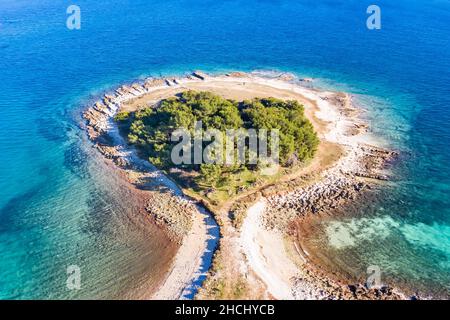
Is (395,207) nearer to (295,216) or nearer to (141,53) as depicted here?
(295,216)

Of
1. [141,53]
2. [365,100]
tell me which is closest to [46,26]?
[141,53]

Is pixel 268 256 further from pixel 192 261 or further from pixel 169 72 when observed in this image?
pixel 169 72

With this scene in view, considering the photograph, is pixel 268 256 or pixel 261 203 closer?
pixel 268 256

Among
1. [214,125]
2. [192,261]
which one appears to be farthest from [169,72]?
[192,261]

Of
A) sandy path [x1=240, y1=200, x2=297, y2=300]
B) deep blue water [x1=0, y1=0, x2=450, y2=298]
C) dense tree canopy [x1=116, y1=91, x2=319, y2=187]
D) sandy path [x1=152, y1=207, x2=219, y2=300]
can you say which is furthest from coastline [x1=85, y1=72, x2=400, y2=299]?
deep blue water [x1=0, y1=0, x2=450, y2=298]

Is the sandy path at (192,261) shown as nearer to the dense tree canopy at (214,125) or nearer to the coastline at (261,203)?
the coastline at (261,203)

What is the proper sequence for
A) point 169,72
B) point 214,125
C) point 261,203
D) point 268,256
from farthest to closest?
point 169,72 → point 214,125 → point 261,203 → point 268,256

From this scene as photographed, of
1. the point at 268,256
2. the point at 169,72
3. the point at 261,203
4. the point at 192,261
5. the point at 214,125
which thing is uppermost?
the point at 169,72

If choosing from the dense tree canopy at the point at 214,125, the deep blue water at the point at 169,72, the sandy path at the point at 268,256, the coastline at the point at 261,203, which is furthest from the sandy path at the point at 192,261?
the dense tree canopy at the point at 214,125
